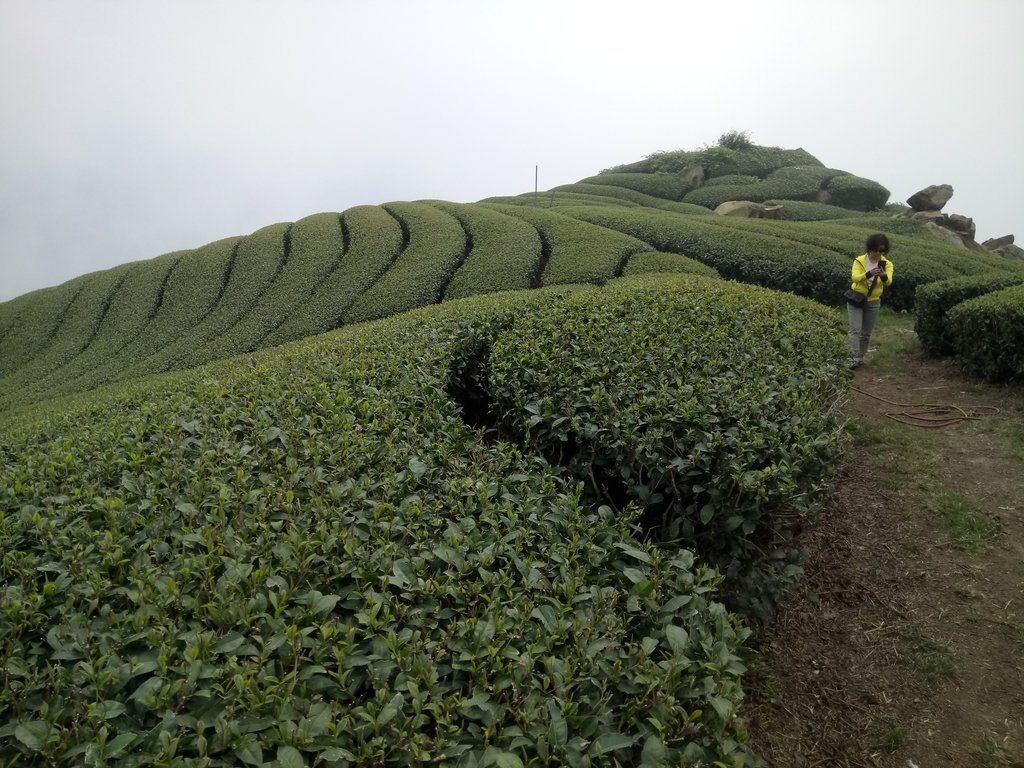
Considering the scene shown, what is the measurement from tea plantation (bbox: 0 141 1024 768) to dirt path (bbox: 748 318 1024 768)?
1.69ft

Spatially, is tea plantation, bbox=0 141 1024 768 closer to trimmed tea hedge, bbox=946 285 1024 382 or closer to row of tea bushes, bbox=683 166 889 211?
trimmed tea hedge, bbox=946 285 1024 382

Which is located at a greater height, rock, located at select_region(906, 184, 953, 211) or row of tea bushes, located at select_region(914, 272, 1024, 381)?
rock, located at select_region(906, 184, 953, 211)

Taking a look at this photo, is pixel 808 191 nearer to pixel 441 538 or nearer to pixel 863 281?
pixel 863 281

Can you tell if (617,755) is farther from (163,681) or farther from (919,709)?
(919,709)

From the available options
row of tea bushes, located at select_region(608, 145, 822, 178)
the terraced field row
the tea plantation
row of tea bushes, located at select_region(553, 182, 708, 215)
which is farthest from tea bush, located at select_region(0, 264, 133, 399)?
row of tea bushes, located at select_region(608, 145, 822, 178)

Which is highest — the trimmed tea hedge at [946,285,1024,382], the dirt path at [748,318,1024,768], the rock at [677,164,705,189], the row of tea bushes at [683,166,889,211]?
the rock at [677,164,705,189]

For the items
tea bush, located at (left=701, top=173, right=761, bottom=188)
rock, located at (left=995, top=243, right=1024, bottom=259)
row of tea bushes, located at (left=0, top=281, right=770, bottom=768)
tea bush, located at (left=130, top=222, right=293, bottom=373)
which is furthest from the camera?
tea bush, located at (left=701, top=173, right=761, bottom=188)

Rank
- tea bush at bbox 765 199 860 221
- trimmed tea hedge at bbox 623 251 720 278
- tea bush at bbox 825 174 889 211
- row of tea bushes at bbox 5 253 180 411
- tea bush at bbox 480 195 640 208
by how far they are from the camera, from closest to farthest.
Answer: trimmed tea hedge at bbox 623 251 720 278 < row of tea bushes at bbox 5 253 180 411 < tea bush at bbox 765 199 860 221 < tea bush at bbox 480 195 640 208 < tea bush at bbox 825 174 889 211

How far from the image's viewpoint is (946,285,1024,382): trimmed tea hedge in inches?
285

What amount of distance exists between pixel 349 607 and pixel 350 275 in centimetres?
1484

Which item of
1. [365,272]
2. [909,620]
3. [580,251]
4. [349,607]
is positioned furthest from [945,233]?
[349,607]

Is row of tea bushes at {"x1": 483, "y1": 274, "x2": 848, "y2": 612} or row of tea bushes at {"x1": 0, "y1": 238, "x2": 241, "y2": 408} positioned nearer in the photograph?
row of tea bushes at {"x1": 483, "y1": 274, "x2": 848, "y2": 612}

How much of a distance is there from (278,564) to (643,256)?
13.3m

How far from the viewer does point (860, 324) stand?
8945 mm
